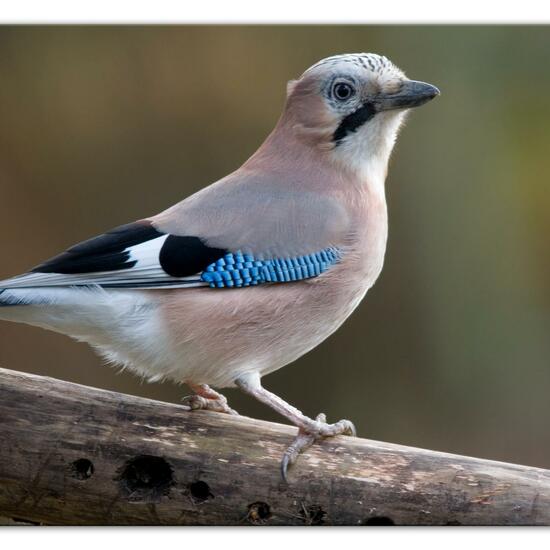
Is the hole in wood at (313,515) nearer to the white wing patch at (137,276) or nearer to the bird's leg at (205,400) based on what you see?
the bird's leg at (205,400)

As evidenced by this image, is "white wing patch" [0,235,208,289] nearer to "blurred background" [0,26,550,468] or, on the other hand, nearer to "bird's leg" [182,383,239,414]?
"bird's leg" [182,383,239,414]

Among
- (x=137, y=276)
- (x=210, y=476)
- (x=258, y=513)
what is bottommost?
(x=258, y=513)

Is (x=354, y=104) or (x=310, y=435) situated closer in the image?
(x=310, y=435)

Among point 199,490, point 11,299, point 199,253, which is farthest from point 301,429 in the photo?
point 11,299

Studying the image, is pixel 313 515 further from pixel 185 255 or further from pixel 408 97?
pixel 408 97

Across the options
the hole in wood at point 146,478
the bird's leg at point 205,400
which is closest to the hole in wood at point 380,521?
the hole in wood at point 146,478
